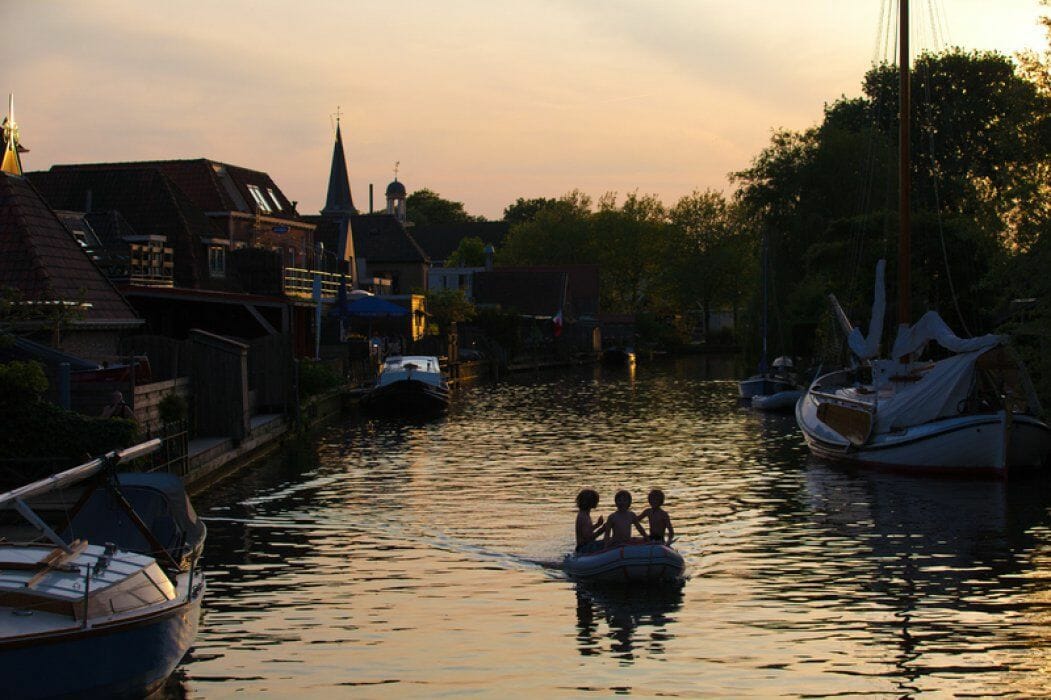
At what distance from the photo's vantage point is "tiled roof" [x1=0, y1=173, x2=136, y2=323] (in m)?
33.3

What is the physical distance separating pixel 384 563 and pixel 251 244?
49.4 metres

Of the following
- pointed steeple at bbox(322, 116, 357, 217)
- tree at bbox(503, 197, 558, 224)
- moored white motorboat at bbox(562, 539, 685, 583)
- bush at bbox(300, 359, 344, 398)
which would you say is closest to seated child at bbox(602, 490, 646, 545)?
moored white motorboat at bbox(562, 539, 685, 583)

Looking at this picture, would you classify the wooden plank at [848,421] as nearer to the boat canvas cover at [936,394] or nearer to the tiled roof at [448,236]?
the boat canvas cover at [936,394]

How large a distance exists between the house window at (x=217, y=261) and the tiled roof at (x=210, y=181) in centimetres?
424

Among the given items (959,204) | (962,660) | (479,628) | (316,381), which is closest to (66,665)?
(479,628)

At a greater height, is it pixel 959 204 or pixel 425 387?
pixel 959 204

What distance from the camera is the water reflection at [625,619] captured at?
1584cm

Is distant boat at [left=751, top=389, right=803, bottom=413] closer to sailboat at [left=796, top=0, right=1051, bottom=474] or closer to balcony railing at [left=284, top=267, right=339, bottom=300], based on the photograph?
sailboat at [left=796, top=0, right=1051, bottom=474]

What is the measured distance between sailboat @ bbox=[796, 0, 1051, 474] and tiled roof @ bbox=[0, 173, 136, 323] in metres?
19.4

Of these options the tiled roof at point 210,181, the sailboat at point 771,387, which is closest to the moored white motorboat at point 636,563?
the sailboat at point 771,387

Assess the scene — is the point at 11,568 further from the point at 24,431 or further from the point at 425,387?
the point at 425,387

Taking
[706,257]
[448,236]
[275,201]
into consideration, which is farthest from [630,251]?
[275,201]

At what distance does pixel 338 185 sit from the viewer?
12194 cm

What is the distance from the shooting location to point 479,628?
1692cm
